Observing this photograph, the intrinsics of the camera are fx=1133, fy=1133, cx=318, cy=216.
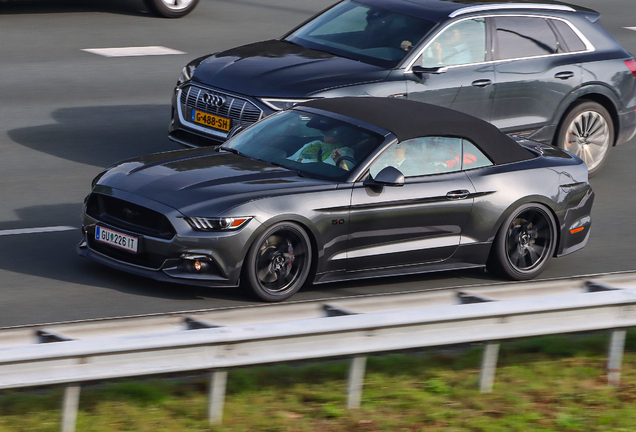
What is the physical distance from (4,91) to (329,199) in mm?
7600

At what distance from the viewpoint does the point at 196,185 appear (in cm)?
801

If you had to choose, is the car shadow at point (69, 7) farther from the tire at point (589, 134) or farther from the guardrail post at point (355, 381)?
the guardrail post at point (355, 381)

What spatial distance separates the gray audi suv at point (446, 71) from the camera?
1112cm

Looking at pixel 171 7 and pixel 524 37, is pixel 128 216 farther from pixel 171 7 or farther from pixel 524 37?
pixel 171 7

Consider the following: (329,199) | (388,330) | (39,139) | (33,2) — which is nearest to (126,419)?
(388,330)

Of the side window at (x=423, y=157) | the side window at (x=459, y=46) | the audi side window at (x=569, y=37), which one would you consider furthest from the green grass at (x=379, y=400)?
the audi side window at (x=569, y=37)

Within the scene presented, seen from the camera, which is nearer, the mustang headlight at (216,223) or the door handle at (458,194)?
the mustang headlight at (216,223)

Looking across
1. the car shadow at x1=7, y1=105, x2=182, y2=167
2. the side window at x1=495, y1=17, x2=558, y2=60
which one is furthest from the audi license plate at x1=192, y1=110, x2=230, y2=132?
the side window at x1=495, y1=17, x2=558, y2=60

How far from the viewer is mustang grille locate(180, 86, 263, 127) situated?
10.9 m

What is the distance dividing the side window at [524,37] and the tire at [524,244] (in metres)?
3.18

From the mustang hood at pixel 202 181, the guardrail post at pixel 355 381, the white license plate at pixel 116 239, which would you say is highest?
the mustang hood at pixel 202 181

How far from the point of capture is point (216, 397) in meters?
5.56

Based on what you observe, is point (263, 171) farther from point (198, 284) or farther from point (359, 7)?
point (359, 7)

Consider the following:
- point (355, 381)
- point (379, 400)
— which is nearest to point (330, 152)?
point (379, 400)
